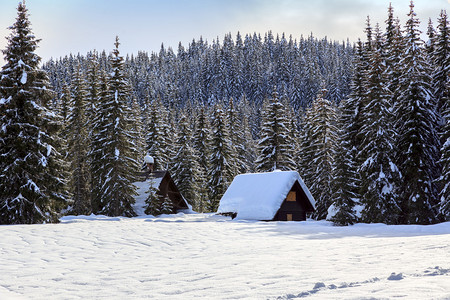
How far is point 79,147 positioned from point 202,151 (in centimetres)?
1919

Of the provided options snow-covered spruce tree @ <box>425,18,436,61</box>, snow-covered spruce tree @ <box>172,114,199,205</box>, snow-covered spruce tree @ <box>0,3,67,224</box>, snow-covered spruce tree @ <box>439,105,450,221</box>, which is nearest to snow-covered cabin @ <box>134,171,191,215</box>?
snow-covered spruce tree @ <box>172,114,199,205</box>

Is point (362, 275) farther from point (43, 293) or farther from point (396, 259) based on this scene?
point (43, 293)

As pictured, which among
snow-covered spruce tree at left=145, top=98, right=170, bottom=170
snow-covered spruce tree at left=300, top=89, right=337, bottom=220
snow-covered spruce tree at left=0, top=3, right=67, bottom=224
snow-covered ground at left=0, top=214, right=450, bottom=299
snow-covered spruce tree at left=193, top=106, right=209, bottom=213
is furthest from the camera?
snow-covered spruce tree at left=145, top=98, right=170, bottom=170

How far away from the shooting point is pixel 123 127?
38.5 meters

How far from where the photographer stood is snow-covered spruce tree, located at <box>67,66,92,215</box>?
1710 inches

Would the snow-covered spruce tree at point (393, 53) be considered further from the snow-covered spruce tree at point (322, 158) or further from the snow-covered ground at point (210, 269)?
the snow-covered ground at point (210, 269)

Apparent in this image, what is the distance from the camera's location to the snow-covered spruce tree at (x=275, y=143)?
1837 inches

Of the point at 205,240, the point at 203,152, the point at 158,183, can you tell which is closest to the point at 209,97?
the point at 203,152

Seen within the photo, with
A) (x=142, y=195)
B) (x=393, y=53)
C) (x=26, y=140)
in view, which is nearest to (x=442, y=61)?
(x=393, y=53)

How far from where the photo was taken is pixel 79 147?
44438 mm

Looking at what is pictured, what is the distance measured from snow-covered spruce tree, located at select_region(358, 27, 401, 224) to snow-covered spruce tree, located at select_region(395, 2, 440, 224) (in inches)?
43.2

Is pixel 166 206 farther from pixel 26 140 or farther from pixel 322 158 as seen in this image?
pixel 26 140

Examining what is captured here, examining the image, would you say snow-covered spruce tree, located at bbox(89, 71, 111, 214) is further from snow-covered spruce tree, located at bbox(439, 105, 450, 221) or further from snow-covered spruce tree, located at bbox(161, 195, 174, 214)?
snow-covered spruce tree, located at bbox(439, 105, 450, 221)

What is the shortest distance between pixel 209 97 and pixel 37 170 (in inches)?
6772
